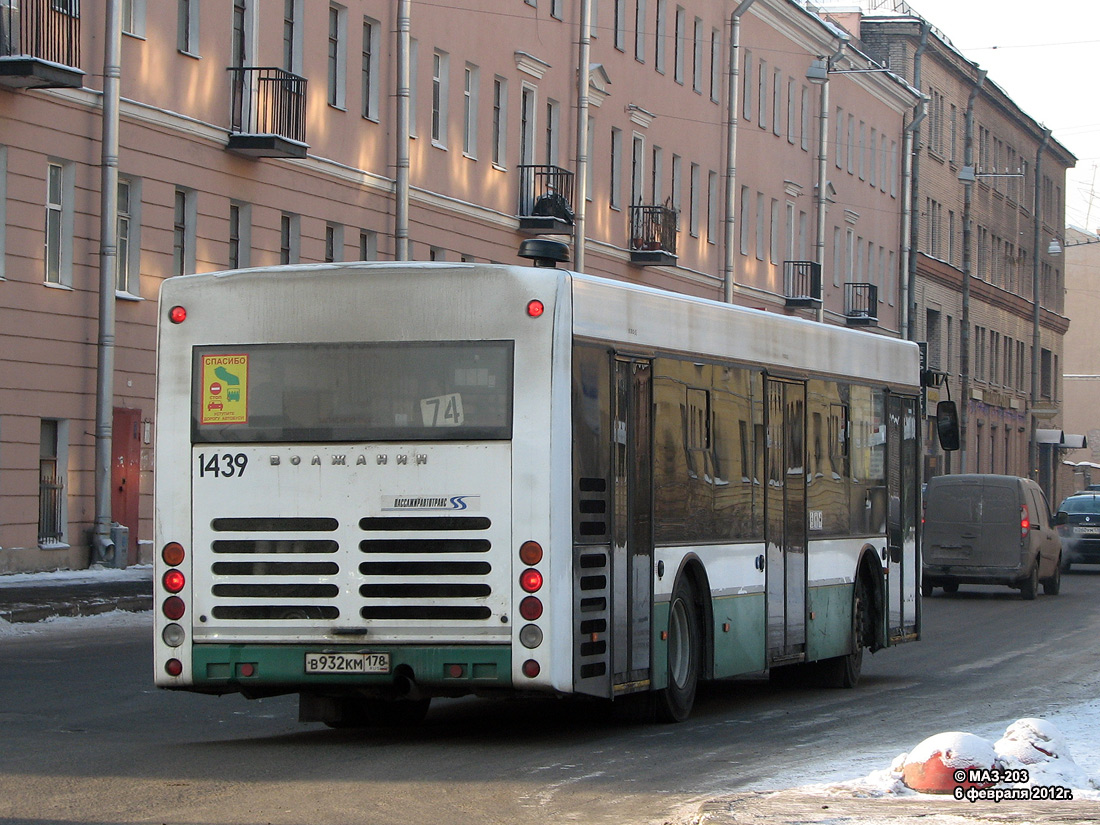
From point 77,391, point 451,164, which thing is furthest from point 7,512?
point 451,164

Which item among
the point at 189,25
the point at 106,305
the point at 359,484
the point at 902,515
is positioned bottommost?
the point at 902,515

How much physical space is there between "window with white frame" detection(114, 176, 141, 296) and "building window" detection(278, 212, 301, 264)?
3836 millimetres

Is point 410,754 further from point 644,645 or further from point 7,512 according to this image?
point 7,512

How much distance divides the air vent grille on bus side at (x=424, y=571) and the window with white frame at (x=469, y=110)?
27793mm

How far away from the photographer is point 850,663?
15.9 meters

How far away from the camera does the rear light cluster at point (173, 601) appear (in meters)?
10.9

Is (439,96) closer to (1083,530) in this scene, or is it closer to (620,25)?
(620,25)

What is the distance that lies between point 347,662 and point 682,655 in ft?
8.61

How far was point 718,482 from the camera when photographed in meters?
12.9

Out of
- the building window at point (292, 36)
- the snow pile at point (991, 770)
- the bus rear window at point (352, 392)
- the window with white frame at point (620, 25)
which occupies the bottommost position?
the snow pile at point (991, 770)

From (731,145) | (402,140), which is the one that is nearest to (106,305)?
(402,140)

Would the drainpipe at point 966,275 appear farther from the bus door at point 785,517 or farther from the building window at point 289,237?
the bus door at point 785,517

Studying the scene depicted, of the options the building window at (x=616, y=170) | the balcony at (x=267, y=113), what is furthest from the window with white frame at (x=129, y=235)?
the building window at (x=616, y=170)

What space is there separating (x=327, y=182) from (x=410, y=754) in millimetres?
23485
